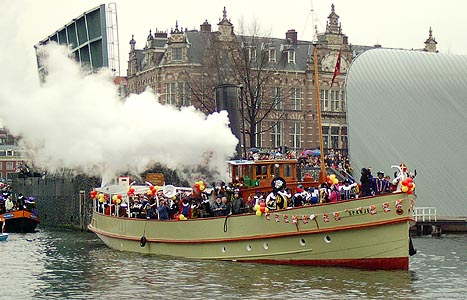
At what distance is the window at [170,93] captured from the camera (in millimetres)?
89938

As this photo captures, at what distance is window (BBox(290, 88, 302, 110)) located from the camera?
97125 millimetres

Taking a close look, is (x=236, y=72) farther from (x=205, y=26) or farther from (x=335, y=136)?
(x=335, y=136)

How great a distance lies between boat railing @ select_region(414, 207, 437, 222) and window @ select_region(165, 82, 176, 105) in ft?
126

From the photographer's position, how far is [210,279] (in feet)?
98.8

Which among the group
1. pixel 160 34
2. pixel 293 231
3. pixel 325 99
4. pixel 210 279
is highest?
pixel 160 34

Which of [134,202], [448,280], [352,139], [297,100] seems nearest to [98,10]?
[134,202]

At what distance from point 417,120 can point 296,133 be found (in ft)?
128

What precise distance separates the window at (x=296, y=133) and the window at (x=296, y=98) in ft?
5.44

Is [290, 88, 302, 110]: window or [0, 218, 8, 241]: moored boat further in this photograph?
[290, 88, 302, 110]: window

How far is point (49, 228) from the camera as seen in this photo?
58.8 m

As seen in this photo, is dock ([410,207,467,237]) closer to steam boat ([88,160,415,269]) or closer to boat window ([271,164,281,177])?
boat window ([271,164,281,177])

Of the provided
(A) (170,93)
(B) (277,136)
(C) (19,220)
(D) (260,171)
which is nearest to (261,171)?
(D) (260,171)

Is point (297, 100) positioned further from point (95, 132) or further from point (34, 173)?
point (95, 132)

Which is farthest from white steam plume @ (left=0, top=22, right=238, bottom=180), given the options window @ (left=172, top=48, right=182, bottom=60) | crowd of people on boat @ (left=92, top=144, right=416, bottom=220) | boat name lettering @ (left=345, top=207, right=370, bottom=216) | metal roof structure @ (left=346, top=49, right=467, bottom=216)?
window @ (left=172, top=48, right=182, bottom=60)
